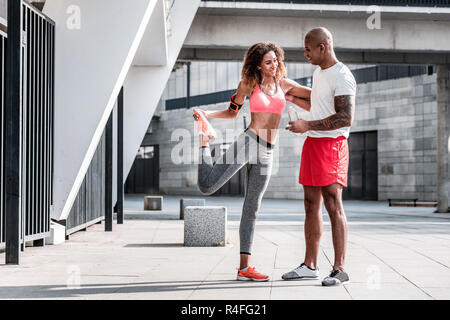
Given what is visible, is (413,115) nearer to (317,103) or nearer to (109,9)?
(109,9)

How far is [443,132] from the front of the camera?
22453 mm

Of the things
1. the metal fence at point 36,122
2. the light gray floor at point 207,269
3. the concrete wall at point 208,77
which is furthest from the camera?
the concrete wall at point 208,77

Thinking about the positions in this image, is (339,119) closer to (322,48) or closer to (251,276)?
(322,48)

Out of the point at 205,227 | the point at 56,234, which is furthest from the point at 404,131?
the point at 56,234

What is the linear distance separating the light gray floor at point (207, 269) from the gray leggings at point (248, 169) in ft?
1.94

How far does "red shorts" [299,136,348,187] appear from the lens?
17.9 ft

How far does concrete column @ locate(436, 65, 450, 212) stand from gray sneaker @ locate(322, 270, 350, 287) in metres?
18.0

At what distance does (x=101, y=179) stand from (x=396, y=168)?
1957 centimetres

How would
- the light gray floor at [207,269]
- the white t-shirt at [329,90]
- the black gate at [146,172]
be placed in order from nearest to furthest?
the light gray floor at [207,269] → the white t-shirt at [329,90] → the black gate at [146,172]

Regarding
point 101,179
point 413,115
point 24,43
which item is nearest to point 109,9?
point 24,43

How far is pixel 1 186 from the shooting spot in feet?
25.2

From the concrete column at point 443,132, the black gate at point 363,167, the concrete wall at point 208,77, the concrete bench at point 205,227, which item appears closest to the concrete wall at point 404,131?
the black gate at point 363,167

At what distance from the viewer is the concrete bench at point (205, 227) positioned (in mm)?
9609

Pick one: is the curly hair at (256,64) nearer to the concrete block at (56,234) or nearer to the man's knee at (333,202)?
the man's knee at (333,202)
